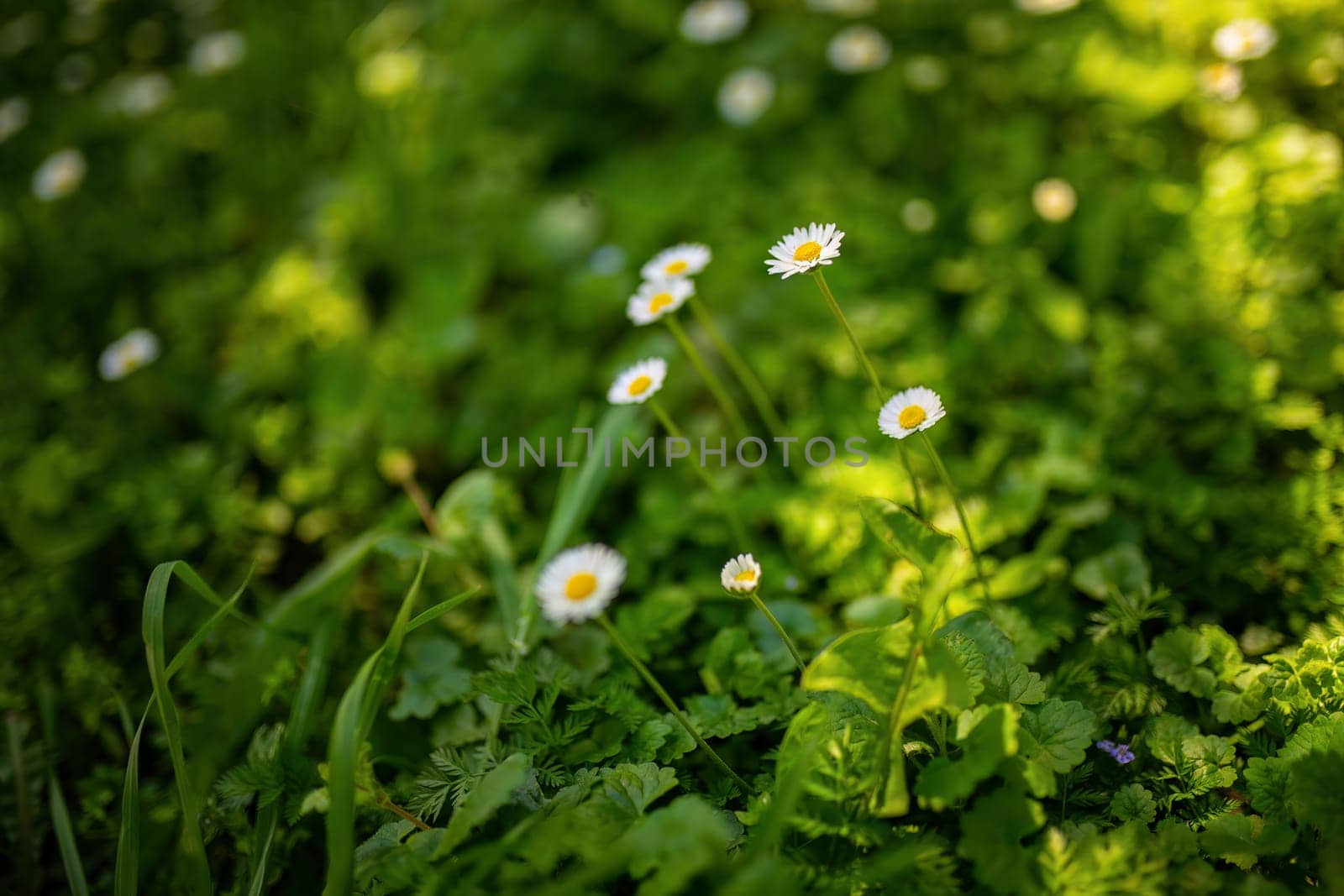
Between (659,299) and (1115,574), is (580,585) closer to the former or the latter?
(659,299)

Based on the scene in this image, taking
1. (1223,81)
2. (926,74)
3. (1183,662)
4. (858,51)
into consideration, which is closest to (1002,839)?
(1183,662)

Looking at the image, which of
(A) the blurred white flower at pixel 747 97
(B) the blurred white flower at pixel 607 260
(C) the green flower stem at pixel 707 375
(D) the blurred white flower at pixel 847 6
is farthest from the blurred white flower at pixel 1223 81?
(B) the blurred white flower at pixel 607 260

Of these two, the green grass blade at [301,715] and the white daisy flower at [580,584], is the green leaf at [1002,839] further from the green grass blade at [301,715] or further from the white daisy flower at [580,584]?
the green grass blade at [301,715]

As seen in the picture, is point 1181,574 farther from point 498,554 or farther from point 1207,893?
point 498,554

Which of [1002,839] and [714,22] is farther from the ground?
[714,22]

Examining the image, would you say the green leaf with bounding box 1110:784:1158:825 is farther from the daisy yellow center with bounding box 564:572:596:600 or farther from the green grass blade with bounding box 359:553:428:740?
the green grass blade with bounding box 359:553:428:740

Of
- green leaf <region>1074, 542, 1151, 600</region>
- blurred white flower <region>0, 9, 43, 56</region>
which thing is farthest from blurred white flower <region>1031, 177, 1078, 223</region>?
blurred white flower <region>0, 9, 43, 56</region>
